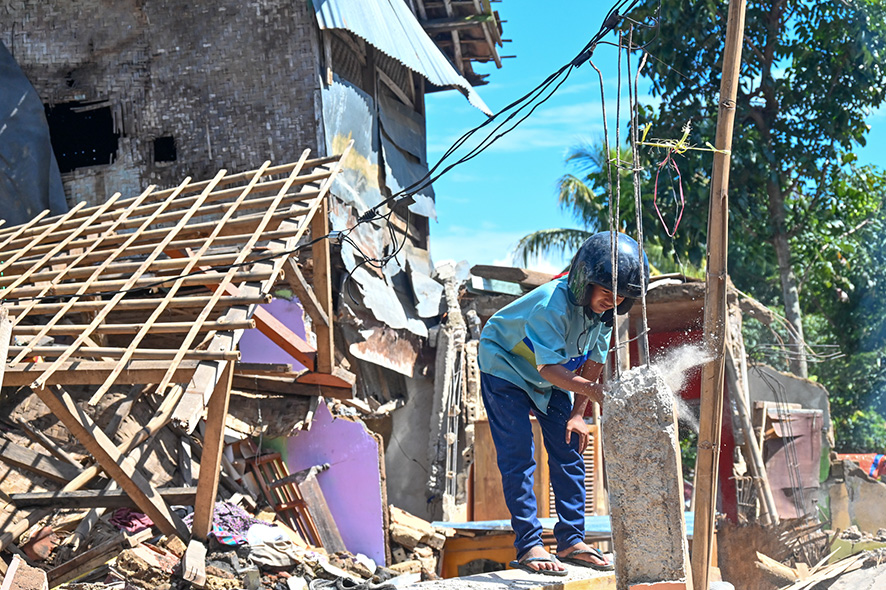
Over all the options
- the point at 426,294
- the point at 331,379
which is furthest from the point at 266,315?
the point at 426,294

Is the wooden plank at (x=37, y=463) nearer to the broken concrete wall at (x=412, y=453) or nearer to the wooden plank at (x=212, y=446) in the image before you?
the wooden plank at (x=212, y=446)

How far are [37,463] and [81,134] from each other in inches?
233

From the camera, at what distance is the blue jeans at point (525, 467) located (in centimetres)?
442

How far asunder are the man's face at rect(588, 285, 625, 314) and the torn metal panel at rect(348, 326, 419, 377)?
6564 millimetres

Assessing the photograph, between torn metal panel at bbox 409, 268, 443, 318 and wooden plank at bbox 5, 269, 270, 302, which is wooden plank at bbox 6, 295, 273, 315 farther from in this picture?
torn metal panel at bbox 409, 268, 443, 318

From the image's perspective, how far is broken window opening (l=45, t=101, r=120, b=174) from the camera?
11.5 metres

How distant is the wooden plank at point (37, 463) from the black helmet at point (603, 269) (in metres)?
5.44

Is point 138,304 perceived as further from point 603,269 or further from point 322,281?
point 603,269

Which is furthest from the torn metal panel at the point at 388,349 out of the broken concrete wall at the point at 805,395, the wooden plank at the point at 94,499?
the broken concrete wall at the point at 805,395

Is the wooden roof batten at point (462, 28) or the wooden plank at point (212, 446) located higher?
the wooden roof batten at point (462, 28)

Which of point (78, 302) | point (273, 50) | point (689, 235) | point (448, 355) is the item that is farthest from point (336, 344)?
point (689, 235)

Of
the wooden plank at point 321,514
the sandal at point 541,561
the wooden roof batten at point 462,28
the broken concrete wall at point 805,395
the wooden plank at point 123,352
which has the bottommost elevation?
the wooden plank at point 321,514

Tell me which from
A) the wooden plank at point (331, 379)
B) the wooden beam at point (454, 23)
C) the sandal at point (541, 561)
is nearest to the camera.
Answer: the sandal at point (541, 561)

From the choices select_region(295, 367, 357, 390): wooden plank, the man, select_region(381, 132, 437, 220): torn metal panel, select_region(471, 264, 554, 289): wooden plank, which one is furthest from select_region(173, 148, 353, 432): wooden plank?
select_region(471, 264, 554, 289): wooden plank
